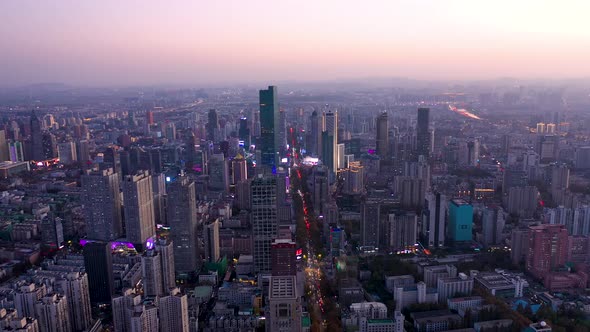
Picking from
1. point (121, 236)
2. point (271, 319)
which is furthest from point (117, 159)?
point (271, 319)

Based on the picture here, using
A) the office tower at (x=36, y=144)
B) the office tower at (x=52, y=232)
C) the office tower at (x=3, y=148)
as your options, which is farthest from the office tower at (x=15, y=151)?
the office tower at (x=52, y=232)

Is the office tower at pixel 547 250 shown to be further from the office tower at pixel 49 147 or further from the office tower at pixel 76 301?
the office tower at pixel 49 147

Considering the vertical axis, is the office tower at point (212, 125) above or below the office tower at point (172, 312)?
above

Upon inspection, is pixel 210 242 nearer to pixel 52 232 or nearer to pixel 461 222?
pixel 52 232

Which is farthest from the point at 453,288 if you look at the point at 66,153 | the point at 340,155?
the point at 66,153

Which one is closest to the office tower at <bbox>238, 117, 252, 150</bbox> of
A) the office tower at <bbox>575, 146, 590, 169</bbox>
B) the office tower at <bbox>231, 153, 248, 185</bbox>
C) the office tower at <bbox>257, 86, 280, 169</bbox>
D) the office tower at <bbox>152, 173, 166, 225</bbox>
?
the office tower at <bbox>257, 86, 280, 169</bbox>
